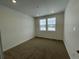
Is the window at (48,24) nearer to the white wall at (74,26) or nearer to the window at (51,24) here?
the window at (51,24)

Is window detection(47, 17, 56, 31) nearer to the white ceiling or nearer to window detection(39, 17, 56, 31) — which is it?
window detection(39, 17, 56, 31)

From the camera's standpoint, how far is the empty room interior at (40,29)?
2.15 metres

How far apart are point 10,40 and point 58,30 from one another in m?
3.96

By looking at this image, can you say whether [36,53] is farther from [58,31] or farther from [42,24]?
[42,24]

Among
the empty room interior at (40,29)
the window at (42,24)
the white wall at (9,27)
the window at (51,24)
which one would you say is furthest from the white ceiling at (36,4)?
the window at (42,24)

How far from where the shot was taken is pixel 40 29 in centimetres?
641

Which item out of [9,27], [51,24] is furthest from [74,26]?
[51,24]

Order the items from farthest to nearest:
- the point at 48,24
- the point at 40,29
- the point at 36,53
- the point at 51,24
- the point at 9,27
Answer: the point at 40,29 → the point at 48,24 → the point at 51,24 → the point at 9,27 → the point at 36,53

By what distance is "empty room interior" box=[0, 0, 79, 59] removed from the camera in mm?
2152

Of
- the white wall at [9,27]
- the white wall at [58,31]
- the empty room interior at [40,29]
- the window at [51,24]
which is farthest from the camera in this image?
the window at [51,24]

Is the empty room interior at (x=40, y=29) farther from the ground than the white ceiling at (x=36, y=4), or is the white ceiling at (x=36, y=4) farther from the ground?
the white ceiling at (x=36, y=4)

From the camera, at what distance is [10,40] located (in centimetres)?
352

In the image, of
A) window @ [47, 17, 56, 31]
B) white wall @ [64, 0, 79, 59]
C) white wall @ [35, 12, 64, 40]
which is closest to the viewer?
white wall @ [64, 0, 79, 59]

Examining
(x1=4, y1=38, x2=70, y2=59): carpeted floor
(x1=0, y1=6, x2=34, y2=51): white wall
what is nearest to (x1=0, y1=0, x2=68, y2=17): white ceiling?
(x1=0, y1=6, x2=34, y2=51): white wall
